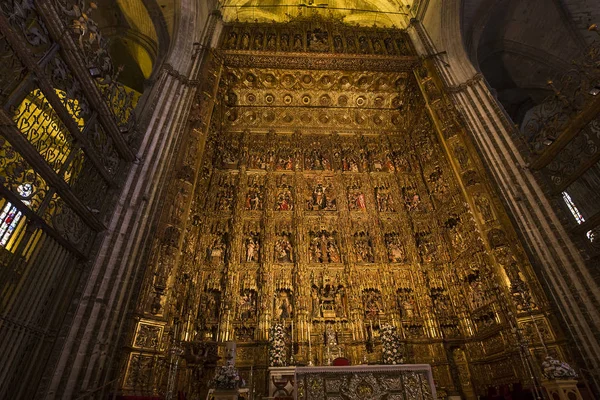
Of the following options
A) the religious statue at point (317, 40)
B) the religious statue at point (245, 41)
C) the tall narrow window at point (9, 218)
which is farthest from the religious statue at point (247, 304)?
the religious statue at point (317, 40)

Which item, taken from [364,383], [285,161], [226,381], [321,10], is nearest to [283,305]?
[364,383]

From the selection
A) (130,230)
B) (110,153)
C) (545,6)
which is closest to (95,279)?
(130,230)

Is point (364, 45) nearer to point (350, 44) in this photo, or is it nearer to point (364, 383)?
point (350, 44)

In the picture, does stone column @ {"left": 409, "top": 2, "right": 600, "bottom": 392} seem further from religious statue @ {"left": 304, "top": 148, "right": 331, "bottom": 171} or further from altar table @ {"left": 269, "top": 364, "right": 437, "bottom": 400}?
religious statue @ {"left": 304, "top": 148, "right": 331, "bottom": 171}

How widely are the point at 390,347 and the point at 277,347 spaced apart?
3.06 m

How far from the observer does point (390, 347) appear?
28.0 ft

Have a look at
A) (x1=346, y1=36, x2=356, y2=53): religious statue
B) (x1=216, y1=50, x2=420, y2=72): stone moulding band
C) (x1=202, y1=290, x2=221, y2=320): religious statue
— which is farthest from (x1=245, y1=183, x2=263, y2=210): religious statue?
(x1=346, y1=36, x2=356, y2=53): religious statue

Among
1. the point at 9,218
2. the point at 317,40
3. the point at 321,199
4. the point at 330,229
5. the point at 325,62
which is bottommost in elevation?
the point at 9,218

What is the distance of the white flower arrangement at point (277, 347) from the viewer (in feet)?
27.3

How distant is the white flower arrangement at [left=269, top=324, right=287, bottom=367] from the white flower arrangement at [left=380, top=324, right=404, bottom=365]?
271cm

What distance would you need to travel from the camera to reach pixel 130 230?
23.1 ft

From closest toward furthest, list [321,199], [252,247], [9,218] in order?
1. [9,218]
2. [252,247]
3. [321,199]

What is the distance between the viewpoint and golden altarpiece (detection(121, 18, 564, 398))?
802 cm

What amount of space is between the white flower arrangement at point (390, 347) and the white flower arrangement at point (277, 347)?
2.71 metres
